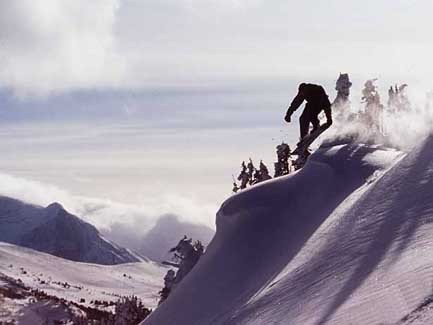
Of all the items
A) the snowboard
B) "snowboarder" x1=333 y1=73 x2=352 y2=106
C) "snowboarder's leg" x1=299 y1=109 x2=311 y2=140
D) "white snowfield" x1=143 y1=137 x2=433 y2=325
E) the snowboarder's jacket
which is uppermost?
"snowboarder" x1=333 y1=73 x2=352 y2=106

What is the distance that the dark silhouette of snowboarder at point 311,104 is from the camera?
25.7m

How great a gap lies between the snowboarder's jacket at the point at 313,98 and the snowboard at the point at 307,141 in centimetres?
58

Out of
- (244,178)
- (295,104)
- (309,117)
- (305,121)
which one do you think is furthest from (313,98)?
(244,178)

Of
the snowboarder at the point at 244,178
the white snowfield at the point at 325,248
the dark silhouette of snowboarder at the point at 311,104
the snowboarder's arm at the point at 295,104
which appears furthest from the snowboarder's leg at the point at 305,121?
the snowboarder at the point at 244,178

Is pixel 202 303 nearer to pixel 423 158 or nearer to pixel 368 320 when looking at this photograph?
pixel 423 158

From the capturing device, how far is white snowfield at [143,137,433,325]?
9766mm

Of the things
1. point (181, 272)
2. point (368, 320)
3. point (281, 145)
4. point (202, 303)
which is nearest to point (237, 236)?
point (202, 303)

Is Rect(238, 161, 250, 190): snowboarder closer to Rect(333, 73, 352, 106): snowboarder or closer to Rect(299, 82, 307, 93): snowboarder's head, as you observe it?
Rect(333, 73, 352, 106): snowboarder

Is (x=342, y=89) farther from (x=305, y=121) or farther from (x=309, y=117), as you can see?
(x=309, y=117)

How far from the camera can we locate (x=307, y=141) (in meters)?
27.7

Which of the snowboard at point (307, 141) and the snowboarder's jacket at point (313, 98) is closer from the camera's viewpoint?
the snowboarder's jacket at point (313, 98)

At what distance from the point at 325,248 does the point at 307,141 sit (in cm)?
1385

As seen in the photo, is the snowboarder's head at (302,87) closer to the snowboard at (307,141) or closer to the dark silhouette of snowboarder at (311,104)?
the dark silhouette of snowboarder at (311,104)

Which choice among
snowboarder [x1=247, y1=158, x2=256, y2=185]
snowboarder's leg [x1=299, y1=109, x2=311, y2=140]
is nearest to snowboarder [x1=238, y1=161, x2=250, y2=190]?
snowboarder [x1=247, y1=158, x2=256, y2=185]
